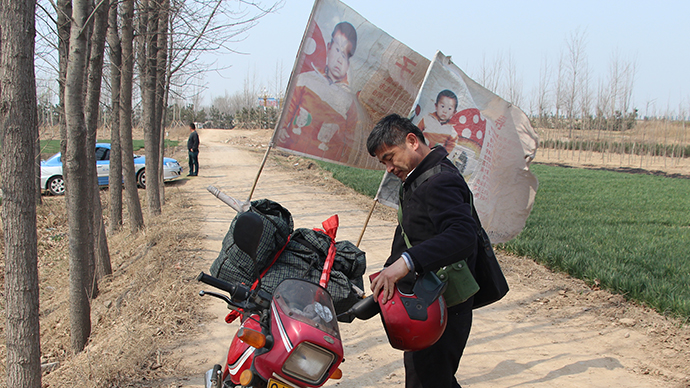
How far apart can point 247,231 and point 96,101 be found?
211 inches

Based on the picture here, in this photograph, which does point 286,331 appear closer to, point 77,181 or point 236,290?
point 236,290

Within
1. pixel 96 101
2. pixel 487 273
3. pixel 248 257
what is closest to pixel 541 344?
pixel 487 273

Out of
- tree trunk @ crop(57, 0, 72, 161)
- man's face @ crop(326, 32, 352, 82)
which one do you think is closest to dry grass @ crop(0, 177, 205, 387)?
tree trunk @ crop(57, 0, 72, 161)

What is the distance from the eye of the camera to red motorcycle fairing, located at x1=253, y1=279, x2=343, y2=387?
64.2 inches

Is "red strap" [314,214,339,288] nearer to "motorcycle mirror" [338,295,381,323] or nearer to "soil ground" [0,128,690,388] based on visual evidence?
"motorcycle mirror" [338,295,381,323]

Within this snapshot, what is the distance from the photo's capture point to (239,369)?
199cm

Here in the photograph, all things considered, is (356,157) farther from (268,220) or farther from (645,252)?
(645,252)

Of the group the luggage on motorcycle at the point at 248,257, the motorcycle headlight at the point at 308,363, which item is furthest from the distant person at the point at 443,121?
the motorcycle headlight at the point at 308,363

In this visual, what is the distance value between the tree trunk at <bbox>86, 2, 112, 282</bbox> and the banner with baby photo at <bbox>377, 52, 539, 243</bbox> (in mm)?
3425

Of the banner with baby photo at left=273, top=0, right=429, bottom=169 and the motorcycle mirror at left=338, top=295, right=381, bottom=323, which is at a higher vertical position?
Result: the banner with baby photo at left=273, top=0, right=429, bottom=169

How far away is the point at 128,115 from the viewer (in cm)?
922

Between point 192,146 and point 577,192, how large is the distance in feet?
46.3

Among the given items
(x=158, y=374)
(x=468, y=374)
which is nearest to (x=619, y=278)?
(x=468, y=374)

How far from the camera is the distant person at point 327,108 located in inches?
229
